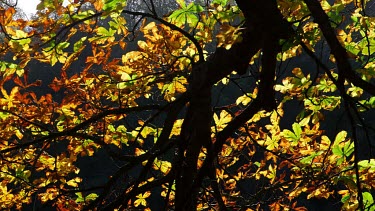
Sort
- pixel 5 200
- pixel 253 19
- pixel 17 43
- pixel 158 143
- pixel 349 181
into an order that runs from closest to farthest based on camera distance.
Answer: pixel 253 19
pixel 349 181
pixel 17 43
pixel 158 143
pixel 5 200

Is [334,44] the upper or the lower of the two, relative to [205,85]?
lower

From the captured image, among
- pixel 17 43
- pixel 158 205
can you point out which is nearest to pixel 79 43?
pixel 17 43

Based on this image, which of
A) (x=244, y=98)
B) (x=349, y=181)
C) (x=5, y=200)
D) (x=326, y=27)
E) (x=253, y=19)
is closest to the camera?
(x=326, y=27)

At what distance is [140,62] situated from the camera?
11.7 ft

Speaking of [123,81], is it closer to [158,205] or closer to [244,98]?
[244,98]

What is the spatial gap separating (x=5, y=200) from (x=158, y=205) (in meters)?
12.6

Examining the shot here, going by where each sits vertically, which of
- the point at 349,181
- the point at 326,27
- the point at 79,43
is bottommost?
the point at 349,181

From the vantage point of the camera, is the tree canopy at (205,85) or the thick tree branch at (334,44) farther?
the tree canopy at (205,85)

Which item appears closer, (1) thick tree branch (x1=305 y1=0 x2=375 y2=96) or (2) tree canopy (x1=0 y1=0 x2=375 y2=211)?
(1) thick tree branch (x1=305 y1=0 x2=375 y2=96)

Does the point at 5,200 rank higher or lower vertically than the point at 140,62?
lower

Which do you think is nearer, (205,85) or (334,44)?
(334,44)

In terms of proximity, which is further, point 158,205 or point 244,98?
point 158,205

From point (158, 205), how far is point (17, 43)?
1469cm

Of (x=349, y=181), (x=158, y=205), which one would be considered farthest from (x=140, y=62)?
(x=158, y=205)
